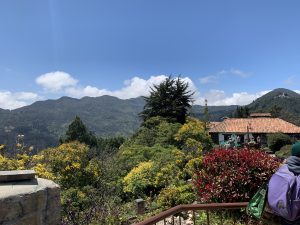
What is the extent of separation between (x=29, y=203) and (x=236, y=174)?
542 cm

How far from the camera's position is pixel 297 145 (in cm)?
307

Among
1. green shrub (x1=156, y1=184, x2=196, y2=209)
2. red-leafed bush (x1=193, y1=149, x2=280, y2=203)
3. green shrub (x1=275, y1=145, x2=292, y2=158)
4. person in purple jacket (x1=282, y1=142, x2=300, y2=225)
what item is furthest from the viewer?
green shrub (x1=275, y1=145, x2=292, y2=158)

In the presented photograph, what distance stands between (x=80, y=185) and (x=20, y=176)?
30.5ft

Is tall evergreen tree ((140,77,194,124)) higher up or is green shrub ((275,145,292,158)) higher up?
tall evergreen tree ((140,77,194,124))

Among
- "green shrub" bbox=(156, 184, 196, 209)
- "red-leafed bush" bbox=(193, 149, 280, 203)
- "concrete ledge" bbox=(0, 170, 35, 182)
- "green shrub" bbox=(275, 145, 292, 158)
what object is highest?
"concrete ledge" bbox=(0, 170, 35, 182)

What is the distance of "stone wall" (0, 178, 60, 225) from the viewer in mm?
2619

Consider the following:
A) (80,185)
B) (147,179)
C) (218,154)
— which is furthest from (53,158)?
(218,154)

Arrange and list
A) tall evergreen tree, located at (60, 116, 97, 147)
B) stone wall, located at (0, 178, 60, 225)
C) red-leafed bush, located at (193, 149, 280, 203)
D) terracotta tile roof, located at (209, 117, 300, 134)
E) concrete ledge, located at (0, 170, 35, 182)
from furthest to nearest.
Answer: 1. tall evergreen tree, located at (60, 116, 97, 147)
2. terracotta tile roof, located at (209, 117, 300, 134)
3. red-leafed bush, located at (193, 149, 280, 203)
4. concrete ledge, located at (0, 170, 35, 182)
5. stone wall, located at (0, 178, 60, 225)

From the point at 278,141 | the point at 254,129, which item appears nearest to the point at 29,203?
the point at 278,141

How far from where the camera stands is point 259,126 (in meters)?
45.9

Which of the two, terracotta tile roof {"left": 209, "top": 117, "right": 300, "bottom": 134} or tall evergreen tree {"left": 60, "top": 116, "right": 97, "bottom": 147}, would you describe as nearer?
terracotta tile roof {"left": 209, "top": 117, "right": 300, "bottom": 134}

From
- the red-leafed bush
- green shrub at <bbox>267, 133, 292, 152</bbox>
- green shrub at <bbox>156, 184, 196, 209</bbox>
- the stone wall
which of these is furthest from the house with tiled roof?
the stone wall

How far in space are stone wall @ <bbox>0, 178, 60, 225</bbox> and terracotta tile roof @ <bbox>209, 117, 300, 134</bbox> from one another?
41301 millimetres

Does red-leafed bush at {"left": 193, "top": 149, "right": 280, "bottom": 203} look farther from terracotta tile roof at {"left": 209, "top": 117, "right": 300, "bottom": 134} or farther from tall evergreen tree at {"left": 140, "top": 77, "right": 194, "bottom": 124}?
terracotta tile roof at {"left": 209, "top": 117, "right": 300, "bottom": 134}
